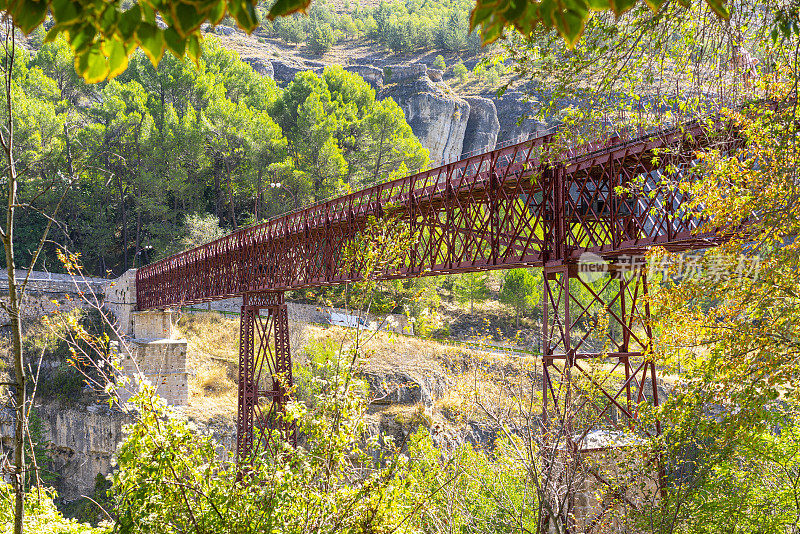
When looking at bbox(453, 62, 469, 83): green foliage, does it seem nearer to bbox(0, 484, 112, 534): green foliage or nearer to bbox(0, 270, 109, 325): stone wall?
bbox(0, 270, 109, 325): stone wall

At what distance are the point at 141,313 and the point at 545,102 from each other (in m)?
22.0

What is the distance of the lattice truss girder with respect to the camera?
831cm

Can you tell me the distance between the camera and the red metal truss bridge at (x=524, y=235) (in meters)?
8.02

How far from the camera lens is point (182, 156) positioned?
124ft

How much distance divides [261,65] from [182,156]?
1132 inches

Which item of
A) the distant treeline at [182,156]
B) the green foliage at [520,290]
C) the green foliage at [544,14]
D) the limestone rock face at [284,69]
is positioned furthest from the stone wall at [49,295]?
the limestone rock face at [284,69]

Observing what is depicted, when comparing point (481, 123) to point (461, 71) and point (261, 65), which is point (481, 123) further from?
point (261, 65)

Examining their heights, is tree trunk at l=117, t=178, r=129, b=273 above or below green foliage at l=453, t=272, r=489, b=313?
above

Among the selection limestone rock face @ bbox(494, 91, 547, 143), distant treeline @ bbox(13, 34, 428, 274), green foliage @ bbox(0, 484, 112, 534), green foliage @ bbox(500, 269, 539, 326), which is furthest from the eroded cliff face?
limestone rock face @ bbox(494, 91, 547, 143)

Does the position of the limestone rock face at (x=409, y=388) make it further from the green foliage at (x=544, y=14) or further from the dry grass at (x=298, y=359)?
the green foliage at (x=544, y=14)

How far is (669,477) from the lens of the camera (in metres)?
A: 8.06

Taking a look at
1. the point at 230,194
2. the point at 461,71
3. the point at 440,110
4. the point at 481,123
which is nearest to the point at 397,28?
the point at 461,71

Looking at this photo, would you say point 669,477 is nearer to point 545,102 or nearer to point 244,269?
point 545,102

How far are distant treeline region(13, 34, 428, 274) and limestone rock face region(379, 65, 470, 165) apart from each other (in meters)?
14.4
